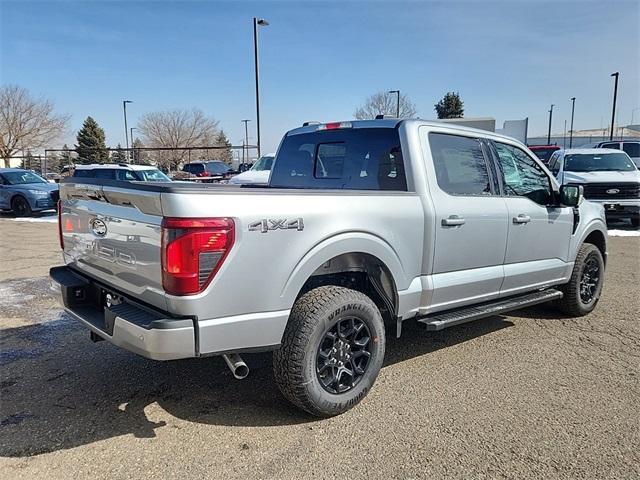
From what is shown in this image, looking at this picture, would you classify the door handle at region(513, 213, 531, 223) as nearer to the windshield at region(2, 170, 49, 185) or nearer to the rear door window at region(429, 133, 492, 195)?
the rear door window at region(429, 133, 492, 195)

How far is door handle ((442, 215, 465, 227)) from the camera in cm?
373

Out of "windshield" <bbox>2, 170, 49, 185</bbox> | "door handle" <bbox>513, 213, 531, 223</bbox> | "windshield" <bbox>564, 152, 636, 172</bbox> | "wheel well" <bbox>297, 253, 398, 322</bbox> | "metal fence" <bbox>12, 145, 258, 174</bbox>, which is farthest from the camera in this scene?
"metal fence" <bbox>12, 145, 258, 174</bbox>

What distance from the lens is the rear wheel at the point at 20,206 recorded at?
1571 cm

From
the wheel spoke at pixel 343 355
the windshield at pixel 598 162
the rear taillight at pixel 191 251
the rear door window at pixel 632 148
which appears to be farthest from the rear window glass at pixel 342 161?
the rear door window at pixel 632 148

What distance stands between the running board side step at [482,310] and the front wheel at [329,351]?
1.82ft

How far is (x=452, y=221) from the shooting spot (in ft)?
12.4

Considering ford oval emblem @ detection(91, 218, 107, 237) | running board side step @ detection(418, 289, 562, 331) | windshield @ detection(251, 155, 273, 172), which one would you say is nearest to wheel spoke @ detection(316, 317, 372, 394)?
running board side step @ detection(418, 289, 562, 331)

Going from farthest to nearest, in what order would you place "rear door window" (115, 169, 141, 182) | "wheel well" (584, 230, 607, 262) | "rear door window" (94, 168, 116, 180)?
"rear door window" (115, 169, 141, 182) < "rear door window" (94, 168, 116, 180) < "wheel well" (584, 230, 607, 262)

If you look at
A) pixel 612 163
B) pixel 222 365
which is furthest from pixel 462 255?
pixel 612 163

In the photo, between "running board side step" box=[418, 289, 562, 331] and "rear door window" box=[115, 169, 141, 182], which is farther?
"rear door window" box=[115, 169, 141, 182]

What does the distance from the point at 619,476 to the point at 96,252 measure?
329cm

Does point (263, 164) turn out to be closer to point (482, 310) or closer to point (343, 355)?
point (482, 310)

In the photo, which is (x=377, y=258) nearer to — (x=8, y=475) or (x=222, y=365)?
(x=222, y=365)

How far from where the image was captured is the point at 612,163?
13250 millimetres
